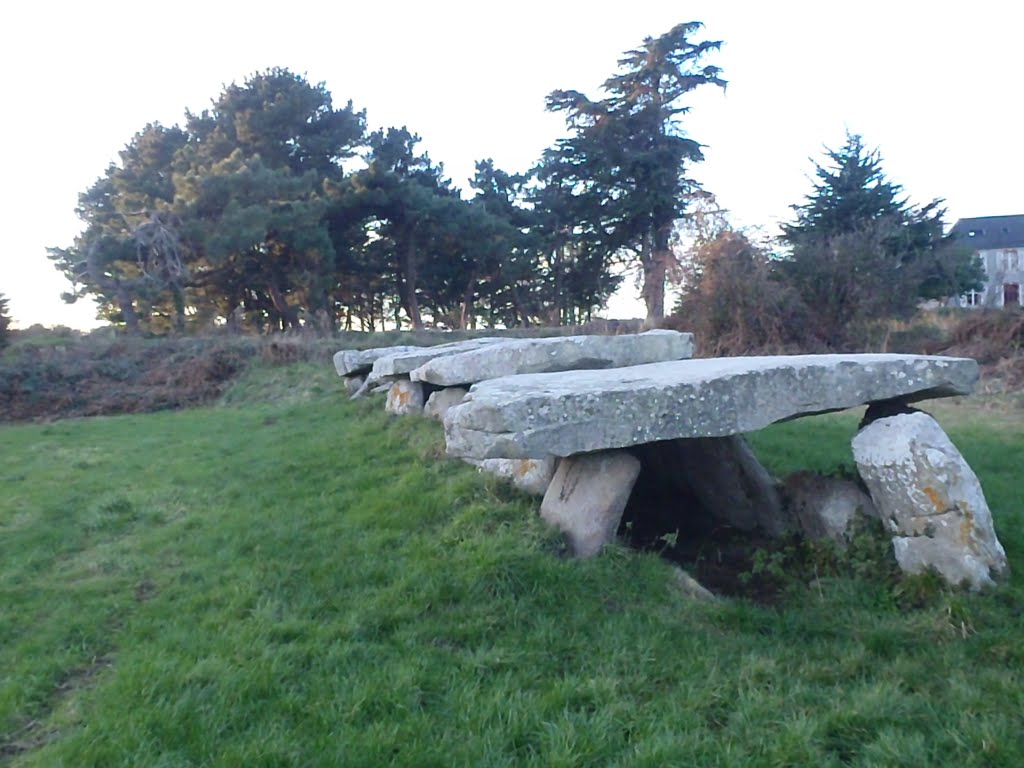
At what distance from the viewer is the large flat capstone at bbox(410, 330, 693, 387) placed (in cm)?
797

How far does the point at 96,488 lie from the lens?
A: 29.3 feet

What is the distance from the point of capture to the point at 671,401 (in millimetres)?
5414

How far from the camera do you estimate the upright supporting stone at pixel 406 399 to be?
33.7 feet

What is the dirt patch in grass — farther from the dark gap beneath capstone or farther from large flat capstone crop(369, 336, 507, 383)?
large flat capstone crop(369, 336, 507, 383)

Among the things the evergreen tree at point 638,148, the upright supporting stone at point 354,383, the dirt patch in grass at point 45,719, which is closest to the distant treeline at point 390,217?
the evergreen tree at point 638,148

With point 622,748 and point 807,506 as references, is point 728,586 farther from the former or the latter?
point 622,748

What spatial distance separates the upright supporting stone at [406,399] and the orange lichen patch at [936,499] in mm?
5955

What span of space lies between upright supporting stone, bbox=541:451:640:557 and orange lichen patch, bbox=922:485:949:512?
68.5 inches

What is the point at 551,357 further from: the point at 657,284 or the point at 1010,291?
the point at 1010,291

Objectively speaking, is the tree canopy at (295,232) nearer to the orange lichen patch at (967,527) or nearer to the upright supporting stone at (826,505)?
the upright supporting stone at (826,505)

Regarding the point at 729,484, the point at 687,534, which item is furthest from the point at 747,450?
the point at 687,534

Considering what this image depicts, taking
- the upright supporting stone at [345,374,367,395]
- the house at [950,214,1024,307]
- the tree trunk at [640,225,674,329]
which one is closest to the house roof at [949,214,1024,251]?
the house at [950,214,1024,307]

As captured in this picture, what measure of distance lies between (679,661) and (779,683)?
0.48 m

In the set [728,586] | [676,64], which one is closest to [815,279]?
[728,586]
